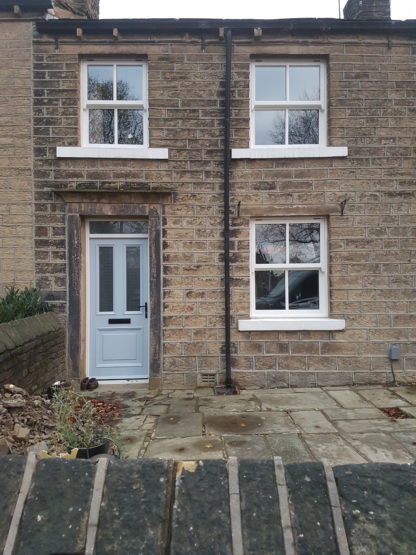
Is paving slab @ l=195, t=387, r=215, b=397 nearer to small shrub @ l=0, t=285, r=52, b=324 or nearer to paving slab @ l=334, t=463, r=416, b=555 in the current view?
small shrub @ l=0, t=285, r=52, b=324

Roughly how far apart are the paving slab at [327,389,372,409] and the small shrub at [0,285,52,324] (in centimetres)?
463

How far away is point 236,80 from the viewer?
6402mm

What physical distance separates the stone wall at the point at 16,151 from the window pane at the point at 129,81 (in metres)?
1.42

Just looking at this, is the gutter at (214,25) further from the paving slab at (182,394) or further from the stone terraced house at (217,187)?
the paving slab at (182,394)

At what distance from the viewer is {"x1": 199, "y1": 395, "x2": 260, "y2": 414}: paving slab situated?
5.11 meters

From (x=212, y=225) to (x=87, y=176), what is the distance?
220cm

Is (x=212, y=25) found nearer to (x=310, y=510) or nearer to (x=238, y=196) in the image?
(x=238, y=196)

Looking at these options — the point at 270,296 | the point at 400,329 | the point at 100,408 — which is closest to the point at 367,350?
the point at 400,329

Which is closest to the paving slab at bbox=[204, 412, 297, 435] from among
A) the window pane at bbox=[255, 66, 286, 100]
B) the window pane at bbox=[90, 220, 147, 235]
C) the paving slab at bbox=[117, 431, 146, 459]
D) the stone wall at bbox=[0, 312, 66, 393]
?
the paving slab at bbox=[117, 431, 146, 459]

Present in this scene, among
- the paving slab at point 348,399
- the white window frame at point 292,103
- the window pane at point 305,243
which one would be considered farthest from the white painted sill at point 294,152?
the paving slab at point 348,399

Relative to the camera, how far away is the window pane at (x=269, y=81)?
21.7 ft

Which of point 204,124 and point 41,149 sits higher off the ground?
point 204,124

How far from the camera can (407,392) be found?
5.86 metres

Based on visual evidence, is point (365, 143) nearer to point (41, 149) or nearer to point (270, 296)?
point (270, 296)
